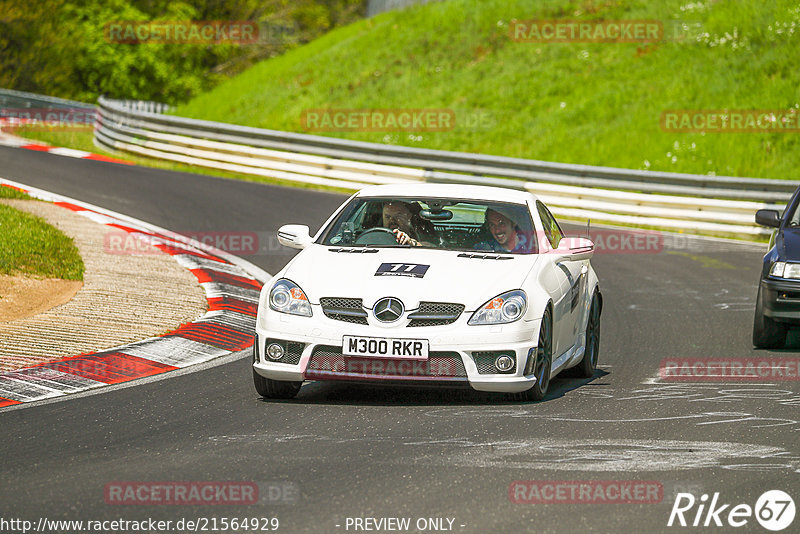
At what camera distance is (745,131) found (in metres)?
27.0

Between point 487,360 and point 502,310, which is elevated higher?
point 502,310

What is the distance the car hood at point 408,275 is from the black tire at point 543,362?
1.13 feet

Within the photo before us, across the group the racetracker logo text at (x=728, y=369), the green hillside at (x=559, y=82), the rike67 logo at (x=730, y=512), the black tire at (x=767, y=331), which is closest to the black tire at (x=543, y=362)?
the racetracker logo text at (x=728, y=369)

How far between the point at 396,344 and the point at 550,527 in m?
2.56

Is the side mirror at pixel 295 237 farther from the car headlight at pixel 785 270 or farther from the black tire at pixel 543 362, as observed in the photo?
the car headlight at pixel 785 270

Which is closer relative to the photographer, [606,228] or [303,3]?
[606,228]

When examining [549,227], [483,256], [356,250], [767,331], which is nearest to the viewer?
[483,256]

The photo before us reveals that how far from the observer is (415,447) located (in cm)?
670

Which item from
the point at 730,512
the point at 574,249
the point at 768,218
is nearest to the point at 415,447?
the point at 730,512

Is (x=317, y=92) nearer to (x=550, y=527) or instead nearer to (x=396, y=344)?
(x=396, y=344)

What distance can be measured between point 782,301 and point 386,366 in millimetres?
4390

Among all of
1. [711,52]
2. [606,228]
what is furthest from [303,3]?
[606,228]

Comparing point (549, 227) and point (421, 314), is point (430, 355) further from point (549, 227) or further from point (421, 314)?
point (549, 227)

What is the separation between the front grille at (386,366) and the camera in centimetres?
771
